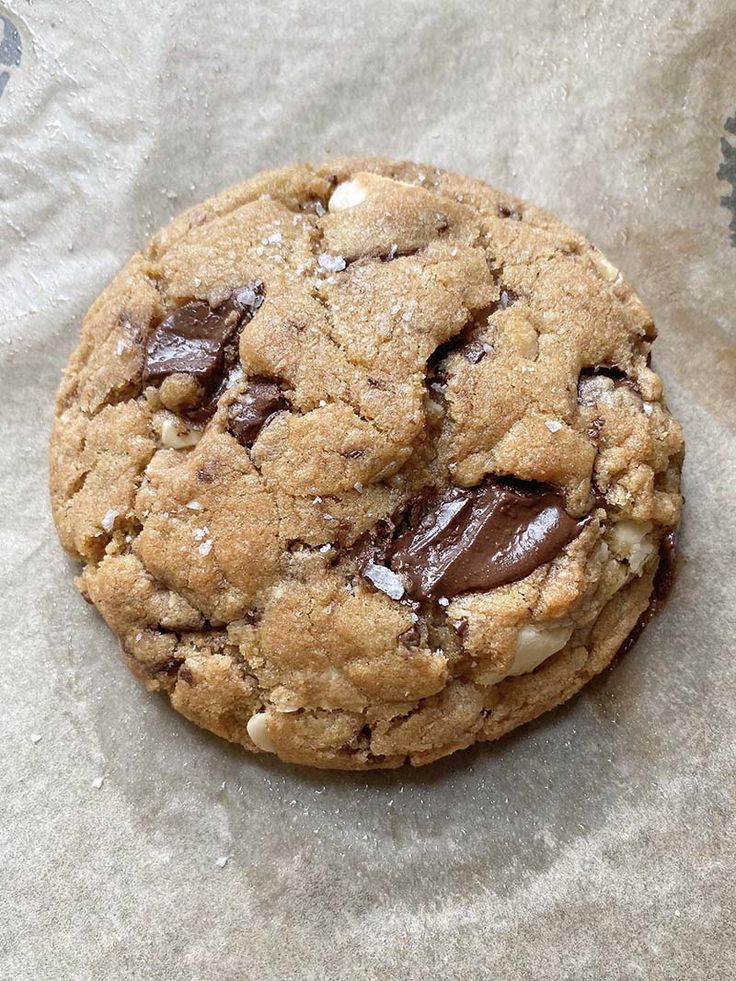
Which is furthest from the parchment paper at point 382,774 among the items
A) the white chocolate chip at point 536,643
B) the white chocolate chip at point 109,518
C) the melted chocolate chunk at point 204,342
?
the melted chocolate chunk at point 204,342

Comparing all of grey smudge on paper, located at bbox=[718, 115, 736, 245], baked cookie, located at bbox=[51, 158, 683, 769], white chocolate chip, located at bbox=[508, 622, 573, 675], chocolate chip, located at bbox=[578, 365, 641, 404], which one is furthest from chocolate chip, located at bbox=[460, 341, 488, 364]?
grey smudge on paper, located at bbox=[718, 115, 736, 245]

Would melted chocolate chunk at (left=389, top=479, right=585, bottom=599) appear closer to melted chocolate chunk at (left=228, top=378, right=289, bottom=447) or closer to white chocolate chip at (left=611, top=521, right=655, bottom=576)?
white chocolate chip at (left=611, top=521, right=655, bottom=576)

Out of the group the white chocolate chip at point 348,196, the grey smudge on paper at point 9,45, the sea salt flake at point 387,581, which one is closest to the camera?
the sea salt flake at point 387,581

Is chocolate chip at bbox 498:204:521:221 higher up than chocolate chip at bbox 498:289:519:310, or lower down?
higher up

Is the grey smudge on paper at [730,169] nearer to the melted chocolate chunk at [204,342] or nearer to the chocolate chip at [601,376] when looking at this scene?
the chocolate chip at [601,376]

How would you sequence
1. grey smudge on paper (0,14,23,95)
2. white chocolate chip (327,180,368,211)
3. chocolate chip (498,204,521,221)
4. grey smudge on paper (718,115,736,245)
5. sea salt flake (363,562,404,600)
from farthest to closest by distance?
grey smudge on paper (0,14,23,95)
grey smudge on paper (718,115,736,245)
chocolate chip (498,204,521,221)
white chocolate chip (327,180,368,211)
sea salt flake (363,562,404,600)

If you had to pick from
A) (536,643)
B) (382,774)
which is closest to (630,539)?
(536,643)

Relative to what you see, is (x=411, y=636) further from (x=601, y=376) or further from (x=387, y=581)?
(x=601, y=376)
